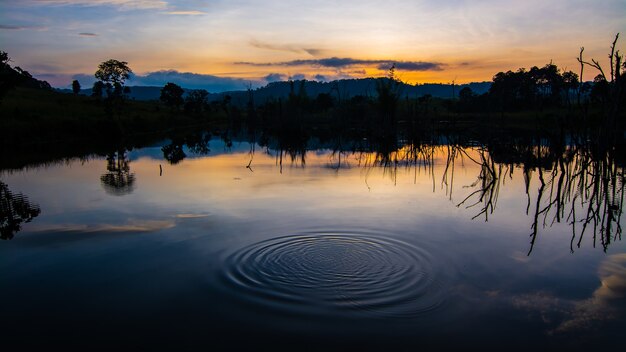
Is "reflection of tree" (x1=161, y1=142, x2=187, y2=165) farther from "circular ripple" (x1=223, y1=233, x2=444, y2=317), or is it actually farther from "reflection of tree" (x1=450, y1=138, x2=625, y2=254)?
"circular ripple" (x1=223, y1=233, x2=444, y2=317)

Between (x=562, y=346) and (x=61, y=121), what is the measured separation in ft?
134

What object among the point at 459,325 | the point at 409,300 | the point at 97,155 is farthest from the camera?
the point at 97,155

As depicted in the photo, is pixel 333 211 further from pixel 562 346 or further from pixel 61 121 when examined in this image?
pixel 61 121

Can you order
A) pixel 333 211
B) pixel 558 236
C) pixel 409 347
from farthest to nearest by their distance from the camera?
pixel 333 211 < pixel 558 236 < pixel 409 347

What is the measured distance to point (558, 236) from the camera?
9727mm

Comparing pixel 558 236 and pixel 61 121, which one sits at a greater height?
pixel 61 121

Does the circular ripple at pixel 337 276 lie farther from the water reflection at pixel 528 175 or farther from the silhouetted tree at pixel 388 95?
the silhouetted tree at pixel 388 95

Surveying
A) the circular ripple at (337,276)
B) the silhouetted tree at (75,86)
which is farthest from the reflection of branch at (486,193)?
the silhouetted tree at (75,86)

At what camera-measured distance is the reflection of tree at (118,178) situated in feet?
51.8

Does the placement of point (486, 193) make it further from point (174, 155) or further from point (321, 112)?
point (321, 112)

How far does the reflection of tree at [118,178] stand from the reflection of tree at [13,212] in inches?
102

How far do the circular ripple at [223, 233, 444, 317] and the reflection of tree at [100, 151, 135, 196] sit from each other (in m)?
8.79

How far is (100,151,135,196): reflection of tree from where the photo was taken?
15.8 metres

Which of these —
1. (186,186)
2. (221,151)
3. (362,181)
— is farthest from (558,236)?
(221,151)
